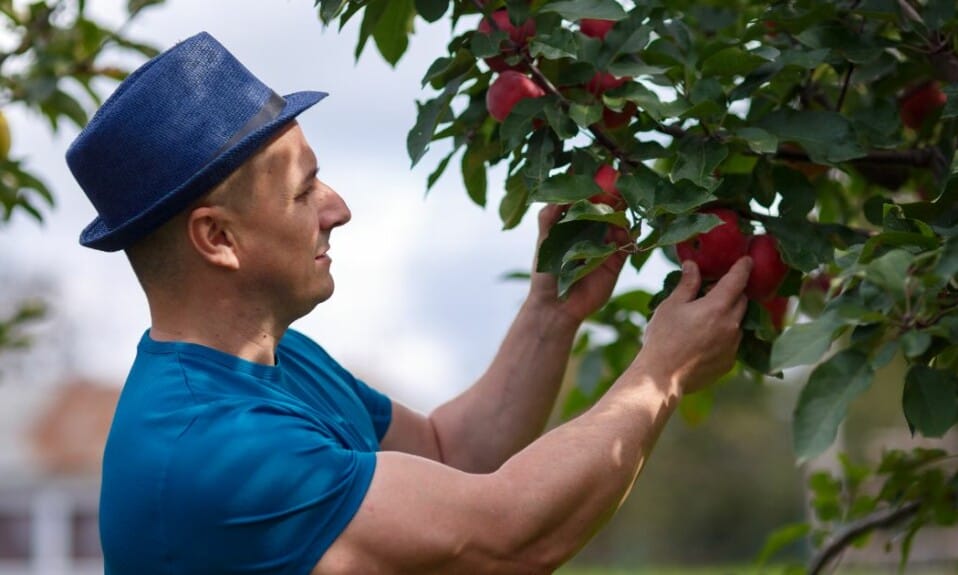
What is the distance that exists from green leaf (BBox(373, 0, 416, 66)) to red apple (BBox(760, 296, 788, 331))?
0.69 meters

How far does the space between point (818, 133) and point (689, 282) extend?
0.88ft

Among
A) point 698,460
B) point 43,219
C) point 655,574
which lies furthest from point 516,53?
point 698,460

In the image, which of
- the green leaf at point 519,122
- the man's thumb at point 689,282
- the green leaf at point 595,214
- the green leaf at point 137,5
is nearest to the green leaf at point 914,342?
the green leaf at point 595,214

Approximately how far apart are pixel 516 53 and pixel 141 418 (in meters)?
0.70

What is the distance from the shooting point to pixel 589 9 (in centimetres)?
183

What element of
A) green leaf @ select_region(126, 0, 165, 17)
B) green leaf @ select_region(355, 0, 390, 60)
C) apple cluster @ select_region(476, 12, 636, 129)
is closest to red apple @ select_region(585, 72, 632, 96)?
apple cluster @ select_region(476, 12, 636, 129)

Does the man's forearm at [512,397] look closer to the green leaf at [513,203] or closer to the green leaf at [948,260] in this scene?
the green leaf at [513,203]

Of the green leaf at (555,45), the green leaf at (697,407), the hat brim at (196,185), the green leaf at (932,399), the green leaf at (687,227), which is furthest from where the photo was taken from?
the green leaf at (697,407)

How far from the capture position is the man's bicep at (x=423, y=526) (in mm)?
1774

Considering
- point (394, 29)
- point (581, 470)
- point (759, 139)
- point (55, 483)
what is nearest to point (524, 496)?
point (581, 470)

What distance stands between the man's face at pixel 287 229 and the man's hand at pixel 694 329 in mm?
476

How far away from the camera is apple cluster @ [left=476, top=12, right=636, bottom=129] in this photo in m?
1.97

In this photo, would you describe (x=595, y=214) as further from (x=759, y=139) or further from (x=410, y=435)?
(x=410, y=435)

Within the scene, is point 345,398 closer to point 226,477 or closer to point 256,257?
point 256,257
